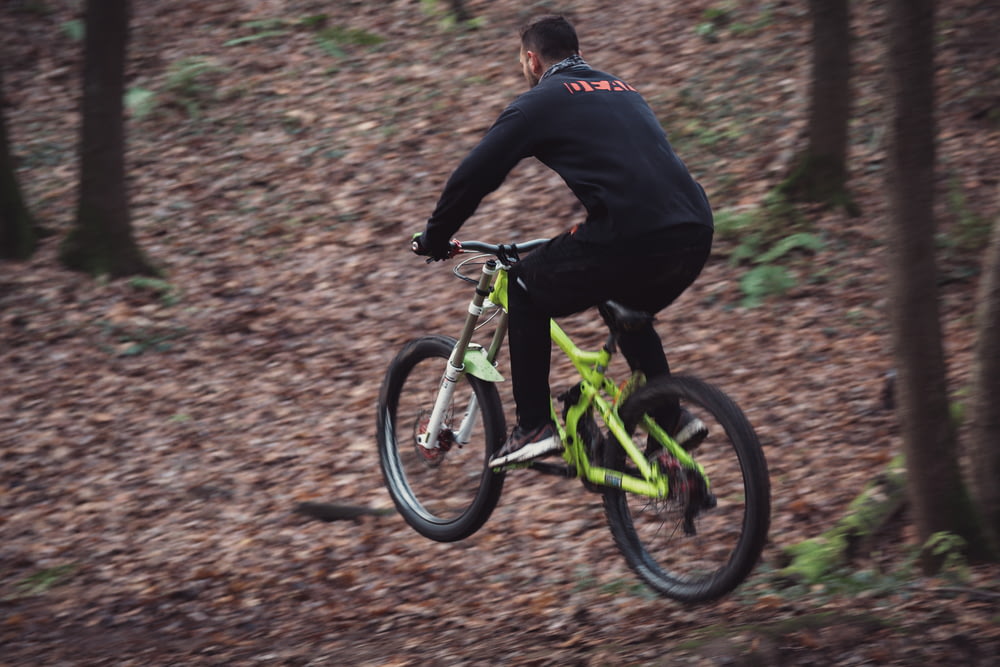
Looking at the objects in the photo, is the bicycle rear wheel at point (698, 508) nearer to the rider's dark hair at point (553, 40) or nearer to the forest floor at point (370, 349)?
the forest floor at point (370, 349)

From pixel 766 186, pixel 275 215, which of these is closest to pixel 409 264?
pixel 275 215

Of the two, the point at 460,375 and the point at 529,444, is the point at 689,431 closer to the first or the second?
the point at 529,444

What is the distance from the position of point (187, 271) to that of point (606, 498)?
20.1 feet

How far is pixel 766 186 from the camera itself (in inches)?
330

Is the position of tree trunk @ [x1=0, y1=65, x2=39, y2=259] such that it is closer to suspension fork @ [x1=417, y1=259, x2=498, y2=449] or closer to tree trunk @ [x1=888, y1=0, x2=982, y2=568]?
suspension fork @ [x1=417, y1=259, x2=498, y2=449]

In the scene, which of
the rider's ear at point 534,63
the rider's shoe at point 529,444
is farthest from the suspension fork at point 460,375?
the rider's ear at point 534,63

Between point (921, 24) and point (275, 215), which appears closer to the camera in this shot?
point (921, 24)

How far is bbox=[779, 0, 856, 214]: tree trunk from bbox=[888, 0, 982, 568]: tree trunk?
426 cm

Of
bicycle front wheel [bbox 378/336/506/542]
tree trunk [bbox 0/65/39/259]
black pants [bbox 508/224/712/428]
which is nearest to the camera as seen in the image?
black pants [bbox 508/224/712/428]

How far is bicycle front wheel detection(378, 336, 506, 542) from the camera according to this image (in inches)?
198

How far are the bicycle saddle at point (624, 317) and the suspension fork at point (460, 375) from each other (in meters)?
0.71

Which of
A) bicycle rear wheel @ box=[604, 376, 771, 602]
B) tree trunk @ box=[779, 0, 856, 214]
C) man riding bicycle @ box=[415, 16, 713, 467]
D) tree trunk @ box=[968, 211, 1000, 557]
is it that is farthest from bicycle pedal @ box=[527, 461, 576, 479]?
tree trunk @ box=[779, 0, 856, 214]

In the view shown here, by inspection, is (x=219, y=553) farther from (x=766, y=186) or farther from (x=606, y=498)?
(x=766, y=186)

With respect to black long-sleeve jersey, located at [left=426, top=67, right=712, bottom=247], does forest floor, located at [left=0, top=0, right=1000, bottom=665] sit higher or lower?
lower
